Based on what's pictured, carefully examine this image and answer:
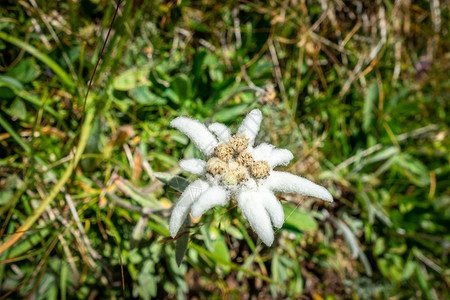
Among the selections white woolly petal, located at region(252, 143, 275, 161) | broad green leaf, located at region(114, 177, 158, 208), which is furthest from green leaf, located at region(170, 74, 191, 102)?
white woolly petal, located at region(252, 143, 275, 161)

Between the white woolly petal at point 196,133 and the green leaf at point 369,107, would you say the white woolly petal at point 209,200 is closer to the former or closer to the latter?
the white woolly petal at point 196,133

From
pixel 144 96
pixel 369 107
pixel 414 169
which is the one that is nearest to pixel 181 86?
pixel 144 96

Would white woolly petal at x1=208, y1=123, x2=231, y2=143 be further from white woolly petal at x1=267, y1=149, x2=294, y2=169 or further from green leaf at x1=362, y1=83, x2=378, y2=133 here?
green leaf at x1=362, y1=83, x2=378, y2=133

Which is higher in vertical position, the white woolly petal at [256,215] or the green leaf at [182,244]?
the white woolly petal at [256,215]

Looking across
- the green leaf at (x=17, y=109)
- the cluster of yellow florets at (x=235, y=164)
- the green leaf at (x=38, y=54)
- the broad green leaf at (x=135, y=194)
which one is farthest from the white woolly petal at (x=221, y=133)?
the green leaf at (x=17, y=109)

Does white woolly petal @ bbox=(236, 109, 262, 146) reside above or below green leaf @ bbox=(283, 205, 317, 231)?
above

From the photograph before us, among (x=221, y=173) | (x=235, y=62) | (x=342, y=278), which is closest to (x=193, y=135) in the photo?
(x=221, y=173)

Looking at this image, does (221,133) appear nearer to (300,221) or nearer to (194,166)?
(194,166)
